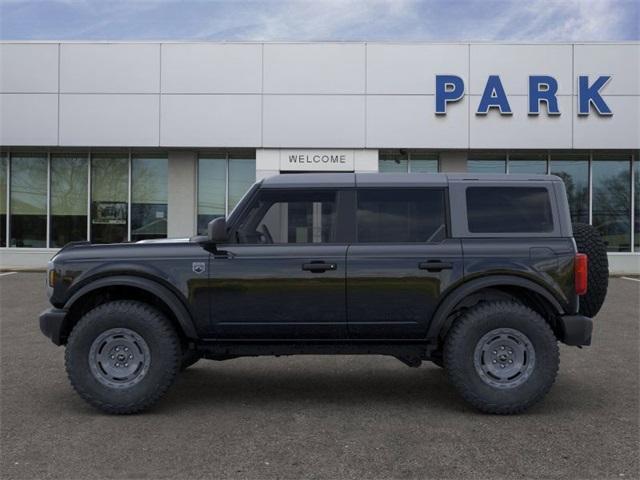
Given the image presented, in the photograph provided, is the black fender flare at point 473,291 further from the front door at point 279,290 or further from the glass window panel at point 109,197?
the glass window panel at point 109,197

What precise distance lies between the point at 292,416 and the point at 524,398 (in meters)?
1.82

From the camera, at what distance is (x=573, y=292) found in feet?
15.1

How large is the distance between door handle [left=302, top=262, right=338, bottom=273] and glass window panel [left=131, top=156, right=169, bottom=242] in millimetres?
13628

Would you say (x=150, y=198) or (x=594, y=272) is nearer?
(x=594, y=272)

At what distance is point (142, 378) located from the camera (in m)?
4.52

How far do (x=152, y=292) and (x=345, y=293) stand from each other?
1.54m

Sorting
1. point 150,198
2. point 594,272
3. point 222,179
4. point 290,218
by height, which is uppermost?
point 222,179

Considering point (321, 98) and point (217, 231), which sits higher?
point (321, 98)

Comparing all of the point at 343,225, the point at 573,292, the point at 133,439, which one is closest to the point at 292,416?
the point at 133,439

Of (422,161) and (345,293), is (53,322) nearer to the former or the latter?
(345,293)

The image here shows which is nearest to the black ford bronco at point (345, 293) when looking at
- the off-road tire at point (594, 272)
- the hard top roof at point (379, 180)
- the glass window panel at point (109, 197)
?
the hard top roof at point (379, 180)

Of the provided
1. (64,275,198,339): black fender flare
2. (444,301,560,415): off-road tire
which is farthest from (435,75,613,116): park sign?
(64,275,198,339): black fender flare

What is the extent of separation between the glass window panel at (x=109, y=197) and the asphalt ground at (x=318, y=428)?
37.9 feet

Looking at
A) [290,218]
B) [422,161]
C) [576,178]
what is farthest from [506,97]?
[290,218]
